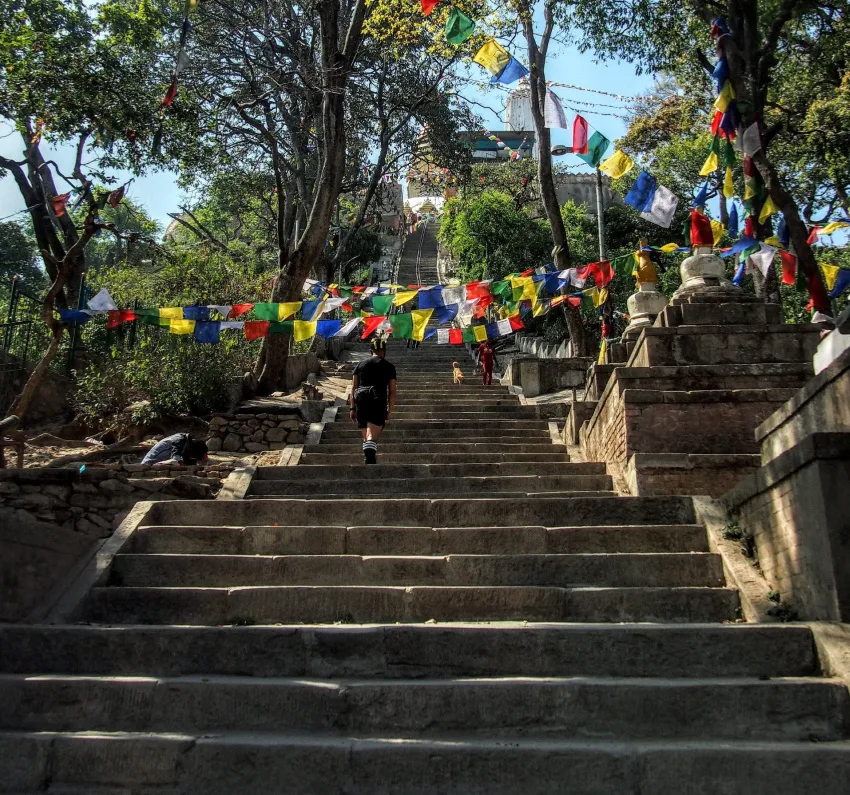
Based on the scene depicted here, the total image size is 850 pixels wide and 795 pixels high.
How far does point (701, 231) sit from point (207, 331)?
7.01 m

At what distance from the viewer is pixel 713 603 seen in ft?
15.9

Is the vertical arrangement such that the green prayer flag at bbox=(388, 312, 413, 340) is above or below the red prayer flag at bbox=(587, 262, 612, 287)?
below

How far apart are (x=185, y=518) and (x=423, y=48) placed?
15139 mm

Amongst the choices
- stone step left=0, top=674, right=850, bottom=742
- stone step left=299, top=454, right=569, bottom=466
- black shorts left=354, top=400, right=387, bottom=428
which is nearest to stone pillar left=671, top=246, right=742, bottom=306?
stone step left=299, top=454, right=569, bottom=466

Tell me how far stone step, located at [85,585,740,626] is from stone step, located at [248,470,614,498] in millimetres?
2678

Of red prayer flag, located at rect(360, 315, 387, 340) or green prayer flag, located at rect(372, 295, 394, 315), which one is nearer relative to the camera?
green prayer flag, located at rect(372, 295, 394, 315)

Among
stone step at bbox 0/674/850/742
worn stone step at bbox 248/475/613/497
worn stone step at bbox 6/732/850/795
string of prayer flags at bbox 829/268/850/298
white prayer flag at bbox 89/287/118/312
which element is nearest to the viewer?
worn stone step at bbox 6/732/850/795

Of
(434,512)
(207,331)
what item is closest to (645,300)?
(434,512)

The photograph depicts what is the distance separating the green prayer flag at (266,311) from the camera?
11675mm

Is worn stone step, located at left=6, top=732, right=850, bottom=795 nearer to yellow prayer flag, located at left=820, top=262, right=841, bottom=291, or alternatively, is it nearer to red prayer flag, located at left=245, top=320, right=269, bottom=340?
yellow prayer flag, located at left=820, top=262, right=841, bottom=291

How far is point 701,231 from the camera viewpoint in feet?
30.6

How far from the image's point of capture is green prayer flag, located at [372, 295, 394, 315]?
11805mm

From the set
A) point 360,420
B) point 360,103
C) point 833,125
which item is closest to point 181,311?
point 360,420

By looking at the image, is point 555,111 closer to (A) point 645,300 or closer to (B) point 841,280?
(A) point 645,300
